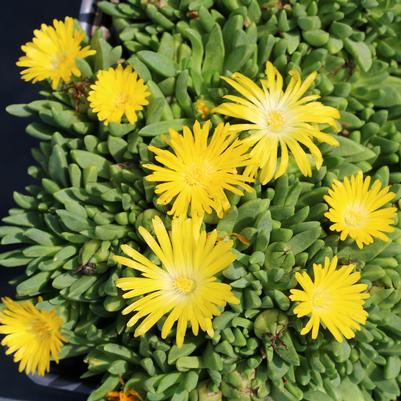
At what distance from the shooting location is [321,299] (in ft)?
3.61

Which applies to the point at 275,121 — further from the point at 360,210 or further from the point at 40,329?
the point at 40,329

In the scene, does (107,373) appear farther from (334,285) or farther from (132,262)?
(334,285)

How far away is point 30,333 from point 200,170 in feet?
1.80

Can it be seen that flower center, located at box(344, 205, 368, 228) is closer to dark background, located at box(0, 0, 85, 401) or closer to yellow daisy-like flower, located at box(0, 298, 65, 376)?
yellow daisy-like flower, located at box(0, 298, 65, 376)

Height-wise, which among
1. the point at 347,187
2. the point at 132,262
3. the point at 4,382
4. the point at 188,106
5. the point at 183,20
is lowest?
the point at 4,382

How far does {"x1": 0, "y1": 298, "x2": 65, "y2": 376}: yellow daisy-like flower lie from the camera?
1.25 meters

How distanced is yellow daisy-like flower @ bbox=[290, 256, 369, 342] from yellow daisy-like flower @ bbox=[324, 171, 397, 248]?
0.25 feet

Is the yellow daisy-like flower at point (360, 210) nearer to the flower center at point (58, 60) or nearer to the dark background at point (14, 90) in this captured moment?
the flower center at point (58, 60)

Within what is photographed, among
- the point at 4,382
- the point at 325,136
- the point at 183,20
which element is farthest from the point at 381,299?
the point at 4,382

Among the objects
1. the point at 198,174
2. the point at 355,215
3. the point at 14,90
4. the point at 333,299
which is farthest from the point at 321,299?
the point at 14,90

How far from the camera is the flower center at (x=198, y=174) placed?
1.12 m

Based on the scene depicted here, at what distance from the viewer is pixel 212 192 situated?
43.3 inches

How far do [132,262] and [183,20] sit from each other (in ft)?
2.05

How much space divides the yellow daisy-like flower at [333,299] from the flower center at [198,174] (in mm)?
254
